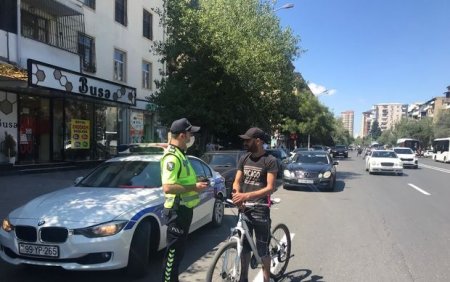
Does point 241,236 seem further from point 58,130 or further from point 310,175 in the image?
point 58,130

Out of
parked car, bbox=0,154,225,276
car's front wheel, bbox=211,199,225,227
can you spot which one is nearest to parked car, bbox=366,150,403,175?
car's front wheel, bbox=211,199,225,227

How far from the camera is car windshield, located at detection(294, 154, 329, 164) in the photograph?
55.2ft

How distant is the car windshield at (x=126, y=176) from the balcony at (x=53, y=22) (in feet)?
37.9

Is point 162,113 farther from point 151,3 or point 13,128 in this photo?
point 151,3

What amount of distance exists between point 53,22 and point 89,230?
1608cm

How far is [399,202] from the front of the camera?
12875 mm

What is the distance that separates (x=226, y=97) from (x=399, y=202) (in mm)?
8765

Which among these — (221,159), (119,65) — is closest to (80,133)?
(119,65)

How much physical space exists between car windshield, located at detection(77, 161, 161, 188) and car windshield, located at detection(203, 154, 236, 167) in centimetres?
672

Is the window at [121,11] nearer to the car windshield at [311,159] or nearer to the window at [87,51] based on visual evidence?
the window at [87,51]

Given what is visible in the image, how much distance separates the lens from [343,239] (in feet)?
25.6

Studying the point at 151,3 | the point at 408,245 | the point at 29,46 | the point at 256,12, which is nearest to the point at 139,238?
the point at 408,245

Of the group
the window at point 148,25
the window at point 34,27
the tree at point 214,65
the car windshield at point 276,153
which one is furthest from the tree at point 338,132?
the window at point 34,27

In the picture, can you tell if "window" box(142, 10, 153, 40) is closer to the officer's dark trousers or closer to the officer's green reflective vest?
the officer's green reflective vest
